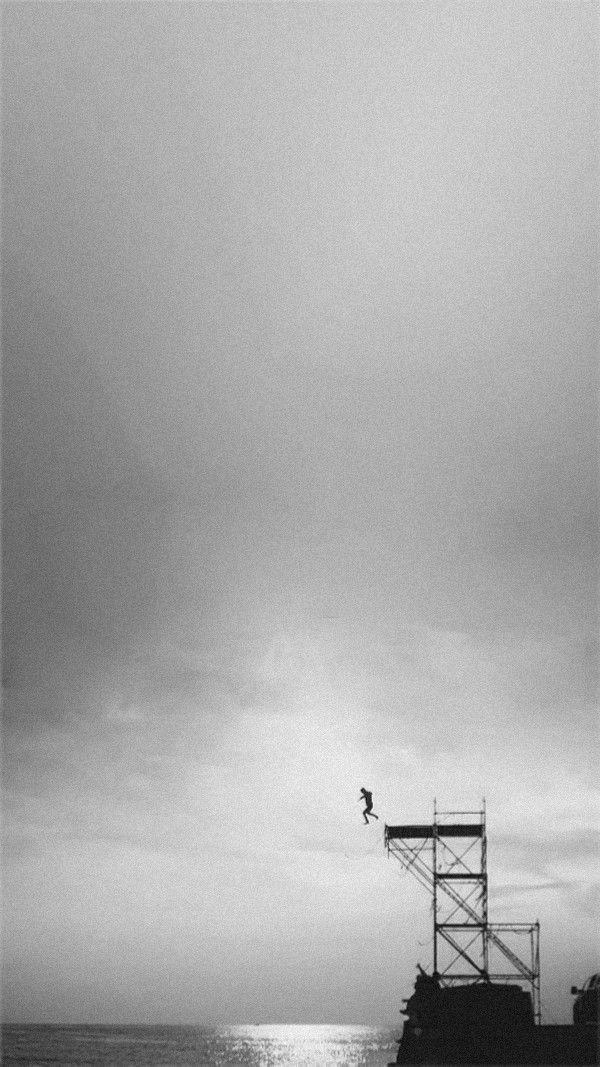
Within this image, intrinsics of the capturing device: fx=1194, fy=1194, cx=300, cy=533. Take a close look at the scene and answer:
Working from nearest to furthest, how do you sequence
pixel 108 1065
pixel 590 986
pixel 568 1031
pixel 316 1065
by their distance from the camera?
pixel 568 1031
pixel 590 986
pixel 108 1065
pixel 316 1065

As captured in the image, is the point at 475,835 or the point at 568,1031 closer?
the point at 568,1031

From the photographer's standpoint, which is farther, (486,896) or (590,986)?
(590,986)

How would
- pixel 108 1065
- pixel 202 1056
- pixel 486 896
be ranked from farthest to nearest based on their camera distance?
pixel 202 1056 < pixel 108 1065 < pixel 486 896

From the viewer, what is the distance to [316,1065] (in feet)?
550

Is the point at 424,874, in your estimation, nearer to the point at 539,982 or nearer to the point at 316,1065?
the point at 539,982

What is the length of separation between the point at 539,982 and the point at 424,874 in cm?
640

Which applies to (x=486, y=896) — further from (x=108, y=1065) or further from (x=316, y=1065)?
(x=316, y=1065)

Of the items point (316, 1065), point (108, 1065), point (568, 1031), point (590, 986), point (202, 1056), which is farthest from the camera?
point (202, 1056)

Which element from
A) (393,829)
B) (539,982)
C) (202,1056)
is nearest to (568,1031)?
(539,982)

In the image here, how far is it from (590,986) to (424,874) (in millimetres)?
10768

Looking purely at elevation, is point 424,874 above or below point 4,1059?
above

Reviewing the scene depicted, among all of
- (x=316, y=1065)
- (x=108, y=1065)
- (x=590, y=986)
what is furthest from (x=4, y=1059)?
(x=590, y=986)

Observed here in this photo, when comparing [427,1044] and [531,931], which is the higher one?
[531,931]

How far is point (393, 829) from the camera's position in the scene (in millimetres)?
52906
